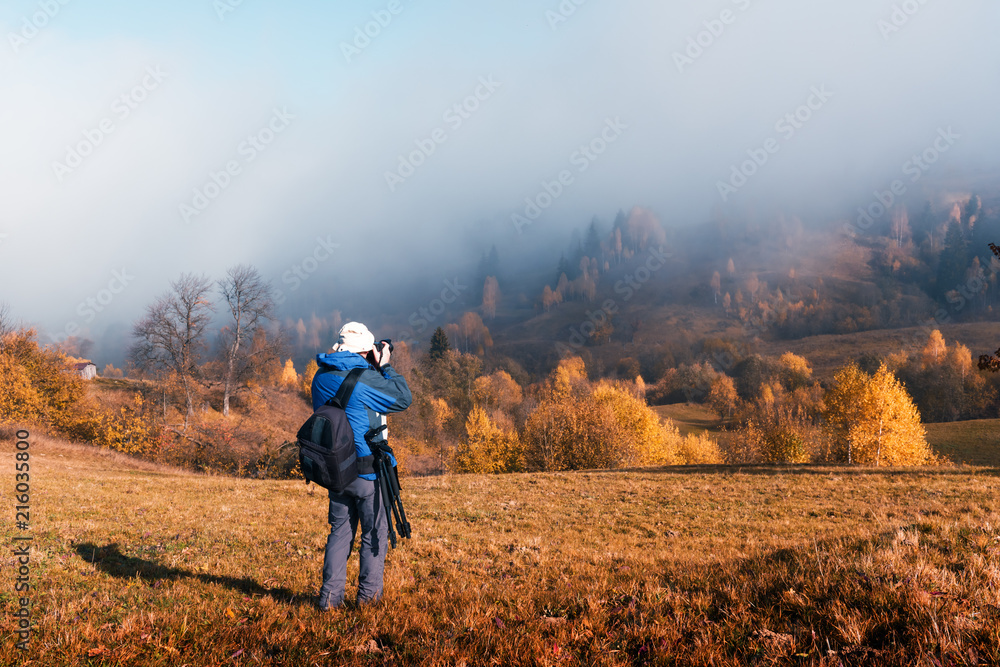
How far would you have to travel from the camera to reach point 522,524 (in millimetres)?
14227

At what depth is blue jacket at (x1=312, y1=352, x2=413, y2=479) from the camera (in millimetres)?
5598

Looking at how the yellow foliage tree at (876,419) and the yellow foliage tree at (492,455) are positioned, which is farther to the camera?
the yellow foliage tree at (492,455)

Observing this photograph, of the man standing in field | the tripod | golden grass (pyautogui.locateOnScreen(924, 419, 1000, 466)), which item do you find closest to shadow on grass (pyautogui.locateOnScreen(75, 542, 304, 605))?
the man standing in field

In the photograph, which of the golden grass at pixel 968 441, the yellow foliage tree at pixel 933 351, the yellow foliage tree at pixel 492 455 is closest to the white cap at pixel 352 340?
the yellow foliage tree at pixel 492 455

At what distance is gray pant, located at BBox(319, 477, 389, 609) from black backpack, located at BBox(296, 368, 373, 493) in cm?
28

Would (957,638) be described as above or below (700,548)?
above

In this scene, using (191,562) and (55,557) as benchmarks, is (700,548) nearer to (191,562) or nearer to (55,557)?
(191,562)

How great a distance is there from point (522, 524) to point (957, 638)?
11.6 metres

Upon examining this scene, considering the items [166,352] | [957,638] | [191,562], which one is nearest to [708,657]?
[957,638]

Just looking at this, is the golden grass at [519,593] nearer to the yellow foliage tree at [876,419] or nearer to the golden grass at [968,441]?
the yellow foliage tree at [876,419]

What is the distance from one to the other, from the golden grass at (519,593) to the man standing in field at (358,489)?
1.37 feet

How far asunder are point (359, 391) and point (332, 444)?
66 centimetres

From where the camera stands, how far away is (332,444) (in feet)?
17.4

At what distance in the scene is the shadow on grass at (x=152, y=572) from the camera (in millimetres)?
6663
